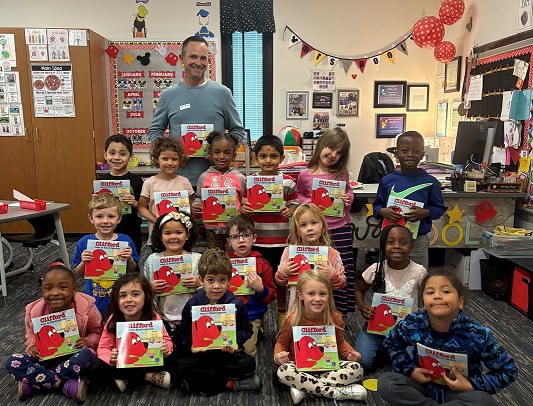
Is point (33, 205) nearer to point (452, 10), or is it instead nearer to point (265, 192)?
point (265, 192)

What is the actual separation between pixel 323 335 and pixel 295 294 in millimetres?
308

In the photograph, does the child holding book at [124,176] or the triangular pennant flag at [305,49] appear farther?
the triangular pennant flag at [305,49]

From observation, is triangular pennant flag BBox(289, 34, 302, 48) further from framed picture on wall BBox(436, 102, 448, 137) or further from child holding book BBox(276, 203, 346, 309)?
child holding book BBox(276, 203, 346, 309)

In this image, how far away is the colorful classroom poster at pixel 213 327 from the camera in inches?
90.7

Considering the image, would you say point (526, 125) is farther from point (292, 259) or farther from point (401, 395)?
point (401, 395)

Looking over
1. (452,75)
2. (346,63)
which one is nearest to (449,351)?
(452,75)

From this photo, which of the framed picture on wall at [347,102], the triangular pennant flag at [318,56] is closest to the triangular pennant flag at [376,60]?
the framed picture on wall at [347,102]

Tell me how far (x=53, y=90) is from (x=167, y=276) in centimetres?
350

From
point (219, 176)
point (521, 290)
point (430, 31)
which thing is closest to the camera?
point (219, 176)

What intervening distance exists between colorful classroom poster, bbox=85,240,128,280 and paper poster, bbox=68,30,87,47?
3.30 meters

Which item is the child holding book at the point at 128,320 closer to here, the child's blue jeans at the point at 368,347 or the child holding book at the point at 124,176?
the child holding book at the point at 124,176

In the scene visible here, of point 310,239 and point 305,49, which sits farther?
point 305,49

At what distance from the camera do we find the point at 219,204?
2.82 metres

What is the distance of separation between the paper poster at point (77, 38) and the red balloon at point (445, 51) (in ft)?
12.2
